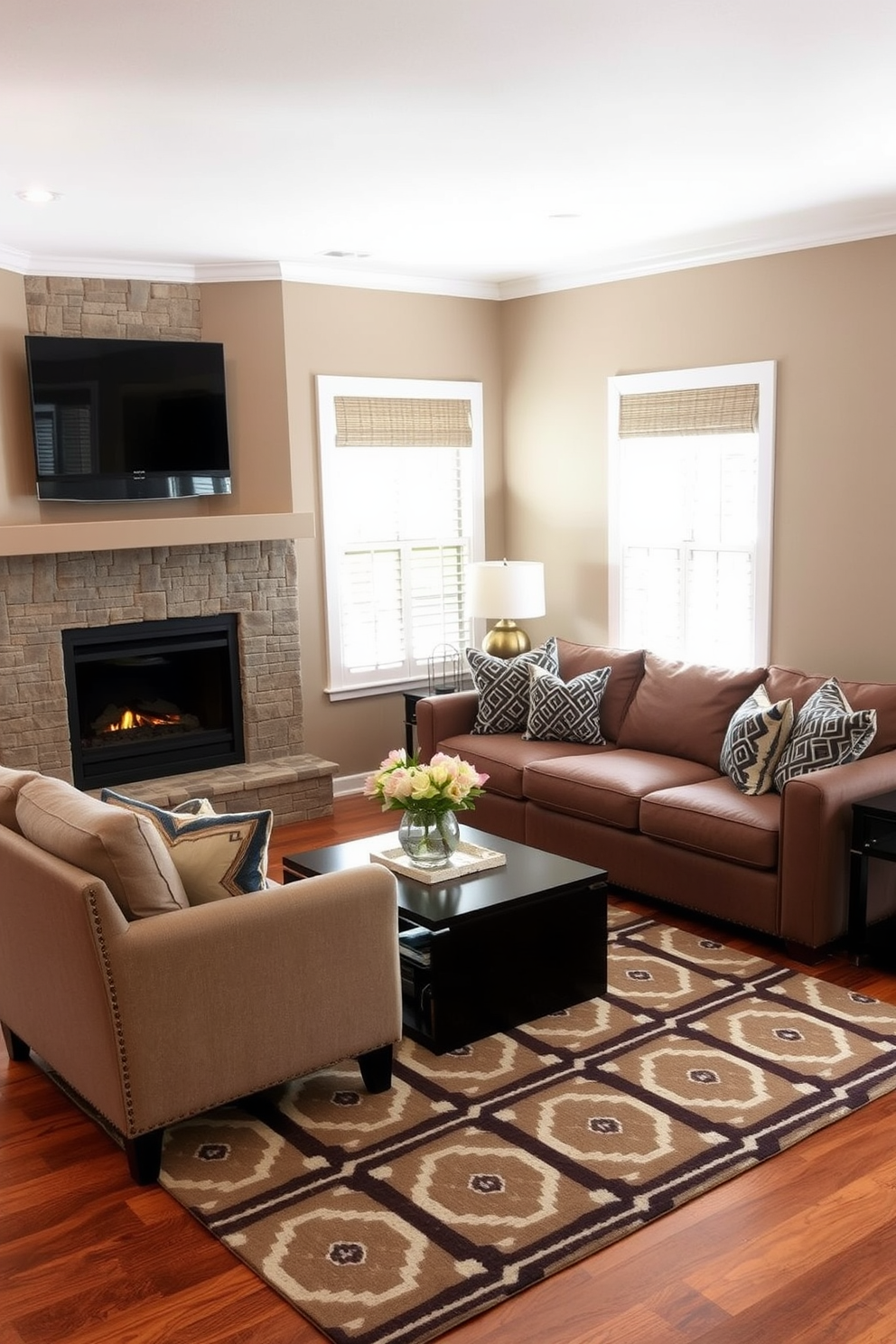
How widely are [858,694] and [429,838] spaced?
1911 mm

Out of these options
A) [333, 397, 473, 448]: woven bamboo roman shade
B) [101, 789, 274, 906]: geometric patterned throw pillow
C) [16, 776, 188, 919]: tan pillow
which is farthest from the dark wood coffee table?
[333, 397, 473, 448]: woven bamboo roman shade

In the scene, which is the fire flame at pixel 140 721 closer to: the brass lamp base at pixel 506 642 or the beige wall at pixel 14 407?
the beige wall at pixel 14 407

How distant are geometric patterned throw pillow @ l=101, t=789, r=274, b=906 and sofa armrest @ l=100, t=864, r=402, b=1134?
88 millimetres

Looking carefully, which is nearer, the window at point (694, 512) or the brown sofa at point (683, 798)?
the brown sofa at point (683, 798)

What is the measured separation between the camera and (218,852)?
3160 millimetres

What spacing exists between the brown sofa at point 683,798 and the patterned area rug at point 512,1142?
370mm

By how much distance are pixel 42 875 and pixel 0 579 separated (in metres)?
2.80

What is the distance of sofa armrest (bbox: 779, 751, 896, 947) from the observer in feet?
13.5

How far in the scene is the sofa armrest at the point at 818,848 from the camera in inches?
162

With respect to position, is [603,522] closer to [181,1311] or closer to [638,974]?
[638,974]

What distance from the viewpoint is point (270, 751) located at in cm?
630

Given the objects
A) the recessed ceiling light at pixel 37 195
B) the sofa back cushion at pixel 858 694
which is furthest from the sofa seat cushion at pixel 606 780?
the recessed ceiling light at pixel 37 195

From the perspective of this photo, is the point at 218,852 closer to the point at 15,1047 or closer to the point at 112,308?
the point at 15,1047

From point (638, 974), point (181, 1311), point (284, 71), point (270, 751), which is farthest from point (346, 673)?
point (181, 1311)
